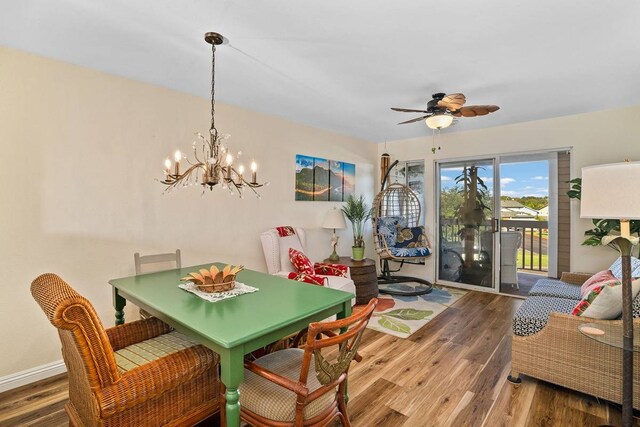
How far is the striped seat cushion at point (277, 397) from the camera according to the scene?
55.6 inches

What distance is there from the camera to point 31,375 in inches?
93.0

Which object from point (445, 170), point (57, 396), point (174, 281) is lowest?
point (57, 396)

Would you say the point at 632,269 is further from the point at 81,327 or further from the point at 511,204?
the point at 511,204

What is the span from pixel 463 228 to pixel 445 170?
97cm

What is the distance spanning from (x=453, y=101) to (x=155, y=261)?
2.96 meters

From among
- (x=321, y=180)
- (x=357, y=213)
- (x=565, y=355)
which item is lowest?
(x=565, y=355)

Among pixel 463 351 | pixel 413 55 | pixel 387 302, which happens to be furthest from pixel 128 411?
pixel 387 302

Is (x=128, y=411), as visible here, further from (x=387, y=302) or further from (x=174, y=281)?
(x=387, y=302)

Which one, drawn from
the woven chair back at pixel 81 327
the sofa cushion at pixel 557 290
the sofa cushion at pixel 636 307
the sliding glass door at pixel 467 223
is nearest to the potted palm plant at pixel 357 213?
the sliding glass door at pixel 467 223

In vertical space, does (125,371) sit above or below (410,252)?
below

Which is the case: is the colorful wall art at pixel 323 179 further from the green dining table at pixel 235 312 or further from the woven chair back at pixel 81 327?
the woven chair back at pixel 81 327

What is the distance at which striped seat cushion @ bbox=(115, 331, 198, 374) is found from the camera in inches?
63.3

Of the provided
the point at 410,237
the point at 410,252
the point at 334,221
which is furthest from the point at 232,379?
the point at 410,237

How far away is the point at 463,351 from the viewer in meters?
2.86
